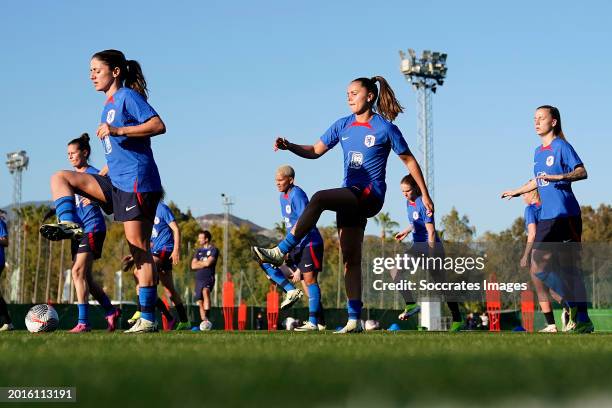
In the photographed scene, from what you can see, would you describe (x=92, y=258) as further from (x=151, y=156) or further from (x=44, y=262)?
(x=44, y=262)

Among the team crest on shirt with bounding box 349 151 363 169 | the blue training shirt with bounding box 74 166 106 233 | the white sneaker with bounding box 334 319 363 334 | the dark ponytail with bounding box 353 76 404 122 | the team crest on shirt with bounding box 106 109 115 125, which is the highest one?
the dark ponytail with bounding box 353 76 404 122

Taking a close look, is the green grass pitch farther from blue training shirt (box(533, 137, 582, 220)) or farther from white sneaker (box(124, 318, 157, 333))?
blue training shirt (box(533, 137, 582, 220))

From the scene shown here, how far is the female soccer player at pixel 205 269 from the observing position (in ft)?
65.0

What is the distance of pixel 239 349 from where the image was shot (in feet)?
15.8

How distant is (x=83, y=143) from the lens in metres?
11.1

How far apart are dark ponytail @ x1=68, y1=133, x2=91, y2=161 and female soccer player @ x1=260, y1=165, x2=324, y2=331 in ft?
10.6

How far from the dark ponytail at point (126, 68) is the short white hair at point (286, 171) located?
17.6 feet

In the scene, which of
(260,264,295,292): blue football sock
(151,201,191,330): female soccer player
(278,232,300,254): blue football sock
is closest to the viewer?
(278,232,300,254): blue football sock

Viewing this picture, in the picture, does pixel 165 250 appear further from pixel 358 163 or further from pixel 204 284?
pixel 358 163

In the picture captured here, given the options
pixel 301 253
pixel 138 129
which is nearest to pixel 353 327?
pixel 138 129

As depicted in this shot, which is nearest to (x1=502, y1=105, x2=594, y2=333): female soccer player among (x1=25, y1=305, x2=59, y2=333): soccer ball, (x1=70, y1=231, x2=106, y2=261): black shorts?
(x1=70, y1=231, x2=106, y2=261): black shorts

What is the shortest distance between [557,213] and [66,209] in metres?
5.71

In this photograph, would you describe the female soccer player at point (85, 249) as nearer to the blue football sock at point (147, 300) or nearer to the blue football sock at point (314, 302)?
the blue football sock at point (147, 300)

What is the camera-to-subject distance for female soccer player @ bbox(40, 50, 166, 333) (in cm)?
814
